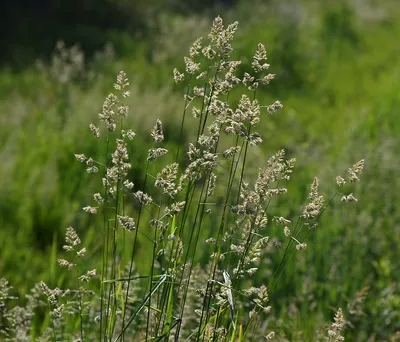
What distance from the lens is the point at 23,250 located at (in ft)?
13.1

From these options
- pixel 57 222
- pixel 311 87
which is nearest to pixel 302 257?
pixel 57 222

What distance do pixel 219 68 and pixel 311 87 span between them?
7.45m

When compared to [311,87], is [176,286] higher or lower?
lower

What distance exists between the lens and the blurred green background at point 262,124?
3867 millimetres

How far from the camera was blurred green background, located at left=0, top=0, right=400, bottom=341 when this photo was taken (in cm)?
387

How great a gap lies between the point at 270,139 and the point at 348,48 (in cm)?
523

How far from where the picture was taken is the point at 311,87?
30.0 feet

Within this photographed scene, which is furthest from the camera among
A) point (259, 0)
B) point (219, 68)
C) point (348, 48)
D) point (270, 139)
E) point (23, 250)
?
point (259, 0)

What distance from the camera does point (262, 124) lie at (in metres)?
7.55

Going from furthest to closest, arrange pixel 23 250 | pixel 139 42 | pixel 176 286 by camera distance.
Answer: pixel 139 42 < pixel 23 250 < pixel 176 286

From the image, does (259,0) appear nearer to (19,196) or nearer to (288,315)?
(19,196)

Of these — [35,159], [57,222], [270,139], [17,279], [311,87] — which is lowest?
[17,279]

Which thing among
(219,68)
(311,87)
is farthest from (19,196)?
(311,87)

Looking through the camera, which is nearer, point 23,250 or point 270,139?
point 23,250
